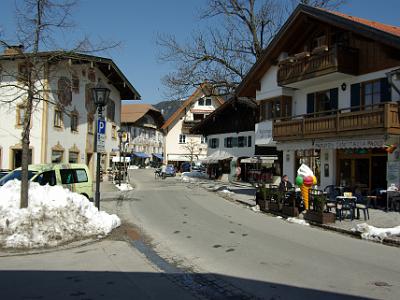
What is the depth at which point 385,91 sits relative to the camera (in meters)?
20.9

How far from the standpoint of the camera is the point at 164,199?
2495cm

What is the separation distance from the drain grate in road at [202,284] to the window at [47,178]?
26.4ft

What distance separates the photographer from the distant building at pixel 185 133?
230 feet

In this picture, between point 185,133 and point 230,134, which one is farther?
point 185,133

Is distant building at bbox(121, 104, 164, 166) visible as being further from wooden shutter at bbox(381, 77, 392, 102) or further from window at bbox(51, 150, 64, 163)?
wooden shutter at bbox(381, 77, 392, 102)

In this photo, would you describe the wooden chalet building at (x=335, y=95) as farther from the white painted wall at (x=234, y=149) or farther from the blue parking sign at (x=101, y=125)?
the white painted wall at (x=234, y=149)

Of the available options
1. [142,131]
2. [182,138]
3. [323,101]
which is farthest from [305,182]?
[142,131]

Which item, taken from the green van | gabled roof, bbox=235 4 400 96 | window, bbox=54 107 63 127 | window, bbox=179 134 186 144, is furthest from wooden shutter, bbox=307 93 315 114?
window, bbox=179 134 186 144

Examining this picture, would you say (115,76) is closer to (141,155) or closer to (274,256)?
(274,256)

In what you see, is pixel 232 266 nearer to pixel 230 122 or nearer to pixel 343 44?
pixel 343 44

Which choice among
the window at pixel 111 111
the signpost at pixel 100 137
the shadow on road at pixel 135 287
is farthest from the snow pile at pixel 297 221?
the window at pixel 111 111

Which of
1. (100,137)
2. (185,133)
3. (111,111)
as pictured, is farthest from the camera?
(185,133)

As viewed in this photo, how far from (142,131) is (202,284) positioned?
86.9 m

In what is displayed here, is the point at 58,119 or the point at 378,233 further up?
the point at 58,119
